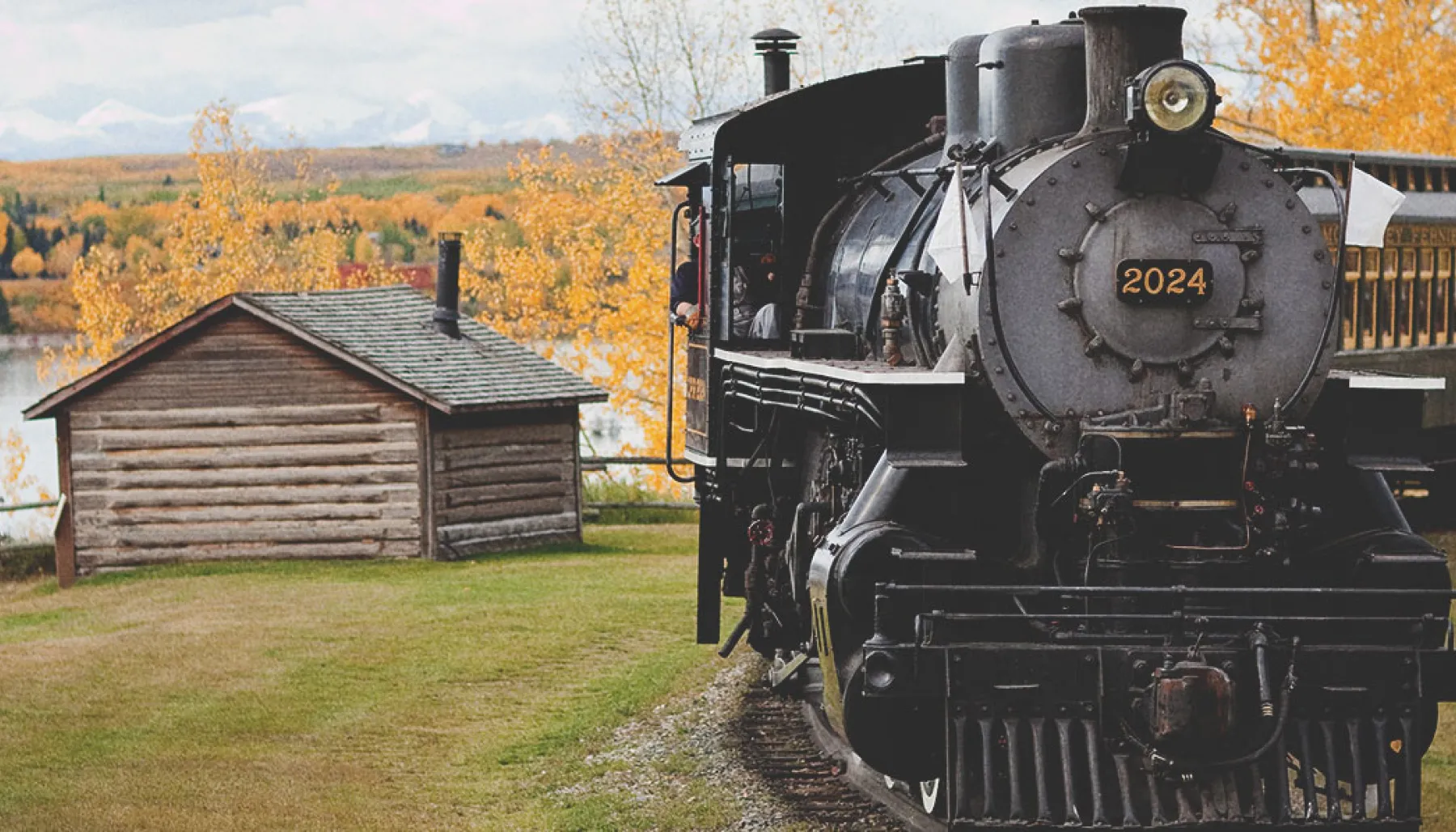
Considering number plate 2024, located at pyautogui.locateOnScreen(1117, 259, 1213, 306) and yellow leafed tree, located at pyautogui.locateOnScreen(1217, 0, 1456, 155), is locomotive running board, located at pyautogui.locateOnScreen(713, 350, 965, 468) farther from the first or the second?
yellow leafed tree, located at pyautogui.locateOnScreen(1217, 0, 1456, 155)

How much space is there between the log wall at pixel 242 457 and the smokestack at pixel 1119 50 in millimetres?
14423

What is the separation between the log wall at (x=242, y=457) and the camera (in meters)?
21.2

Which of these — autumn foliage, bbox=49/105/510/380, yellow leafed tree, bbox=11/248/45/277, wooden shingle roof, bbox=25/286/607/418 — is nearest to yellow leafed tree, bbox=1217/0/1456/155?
wooden shingle roof, bbox=25/286/607/418

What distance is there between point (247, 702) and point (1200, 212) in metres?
7.50

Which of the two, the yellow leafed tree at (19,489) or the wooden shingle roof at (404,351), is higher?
the wooden shingle roof at (404,351)

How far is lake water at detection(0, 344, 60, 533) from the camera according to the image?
4959 cm

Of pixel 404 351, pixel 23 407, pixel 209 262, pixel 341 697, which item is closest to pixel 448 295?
pixel 404 351

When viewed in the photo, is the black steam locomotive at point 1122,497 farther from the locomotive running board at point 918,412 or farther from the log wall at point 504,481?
the log wall at point 504,481

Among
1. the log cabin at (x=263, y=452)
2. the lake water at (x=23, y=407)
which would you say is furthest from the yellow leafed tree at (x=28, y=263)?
the log cabin at (x=263, y=452)

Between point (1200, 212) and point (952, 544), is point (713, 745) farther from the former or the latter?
point (1200, 212)

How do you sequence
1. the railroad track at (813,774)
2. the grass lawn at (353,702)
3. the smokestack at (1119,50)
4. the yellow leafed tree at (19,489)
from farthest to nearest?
1. the yellow leafed tree at (19,489)
2. the grass lawn at (353,702)
3. the railroad track at (813,774)
4. the smokestack at (1119,50)

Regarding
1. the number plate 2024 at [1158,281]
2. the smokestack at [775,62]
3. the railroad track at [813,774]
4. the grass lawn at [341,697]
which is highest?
the smokestack at [775,62]

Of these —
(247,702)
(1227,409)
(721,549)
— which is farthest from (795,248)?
(247,702)

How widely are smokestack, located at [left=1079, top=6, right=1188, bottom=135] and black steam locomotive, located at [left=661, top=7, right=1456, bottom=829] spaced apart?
0.01m
